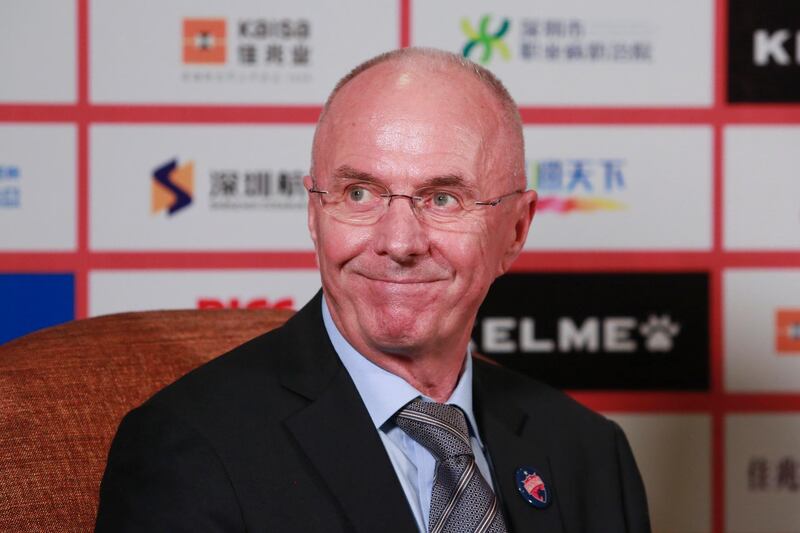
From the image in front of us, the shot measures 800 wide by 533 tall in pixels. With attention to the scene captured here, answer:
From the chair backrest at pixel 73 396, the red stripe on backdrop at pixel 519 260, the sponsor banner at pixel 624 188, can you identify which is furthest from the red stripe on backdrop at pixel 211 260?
the chair backrest at pixel 73 396

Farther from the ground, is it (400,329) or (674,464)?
(400,329)

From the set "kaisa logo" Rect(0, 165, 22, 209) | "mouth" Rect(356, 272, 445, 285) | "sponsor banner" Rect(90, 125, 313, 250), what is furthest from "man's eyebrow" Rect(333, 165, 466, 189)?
"kaisa logo" Rect(0, 165, 22, 209)

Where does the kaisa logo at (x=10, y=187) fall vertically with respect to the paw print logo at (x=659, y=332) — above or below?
above

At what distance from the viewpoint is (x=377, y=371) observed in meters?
1.46

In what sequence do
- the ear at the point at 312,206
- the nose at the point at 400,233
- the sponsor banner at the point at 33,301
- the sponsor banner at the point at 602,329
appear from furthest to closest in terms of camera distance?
the sponsor banner at the point at 602,329 → the sponsor banner at the point at 33,301 → the ear at the point at 312,206 → the nose at the point at 400,233

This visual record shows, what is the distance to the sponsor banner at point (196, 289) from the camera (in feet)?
8.73

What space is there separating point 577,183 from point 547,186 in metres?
0.08

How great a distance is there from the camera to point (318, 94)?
269 centimetres

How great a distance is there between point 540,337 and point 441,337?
1349 mm

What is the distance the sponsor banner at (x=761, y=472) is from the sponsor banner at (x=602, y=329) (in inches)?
6.8

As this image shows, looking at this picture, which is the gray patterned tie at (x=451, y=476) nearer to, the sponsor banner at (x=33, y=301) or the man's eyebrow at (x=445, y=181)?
the man's eyebrow at (x=445, y=181)

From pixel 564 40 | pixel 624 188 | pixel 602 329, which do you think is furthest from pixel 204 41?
pixel 602 329

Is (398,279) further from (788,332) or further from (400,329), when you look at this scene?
(788,332)

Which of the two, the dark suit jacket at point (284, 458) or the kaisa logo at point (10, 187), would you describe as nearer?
the dark suit jacket at point (284, 458)
